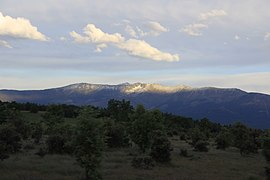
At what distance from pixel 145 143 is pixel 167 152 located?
706cm

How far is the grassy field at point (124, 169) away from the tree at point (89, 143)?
156cm

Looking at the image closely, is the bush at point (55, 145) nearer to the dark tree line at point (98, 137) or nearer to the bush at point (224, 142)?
the dark tree line at point (98, 137)

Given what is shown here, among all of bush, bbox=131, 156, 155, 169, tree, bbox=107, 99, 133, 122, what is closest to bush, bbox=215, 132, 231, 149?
tree, bbox=107, 99, 133, 122

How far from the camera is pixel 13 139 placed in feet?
143

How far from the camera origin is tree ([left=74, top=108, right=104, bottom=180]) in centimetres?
3145

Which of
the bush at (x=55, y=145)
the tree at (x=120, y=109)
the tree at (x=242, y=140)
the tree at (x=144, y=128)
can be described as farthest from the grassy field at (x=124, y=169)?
the tree at (x=120, y=109)

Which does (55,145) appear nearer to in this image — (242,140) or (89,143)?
(89,143)

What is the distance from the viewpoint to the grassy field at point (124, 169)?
32.5 metres

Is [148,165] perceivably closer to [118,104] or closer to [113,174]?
[113,174]

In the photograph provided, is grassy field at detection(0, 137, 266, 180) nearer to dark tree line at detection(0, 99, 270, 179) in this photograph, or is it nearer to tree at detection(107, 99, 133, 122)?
dark tree line at detection(0, 99, 270, 179)

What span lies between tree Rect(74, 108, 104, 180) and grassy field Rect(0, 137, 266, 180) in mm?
1564

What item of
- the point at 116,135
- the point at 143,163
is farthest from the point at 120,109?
the point at 143,163

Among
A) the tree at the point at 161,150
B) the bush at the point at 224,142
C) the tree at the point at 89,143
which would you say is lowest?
the bush at the point at 224,142

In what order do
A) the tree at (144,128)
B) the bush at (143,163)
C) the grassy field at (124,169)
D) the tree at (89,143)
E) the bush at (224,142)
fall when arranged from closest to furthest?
the tree at (89,143)
the grassy field at (124,169)
the bush at (143,163)
the tree at (144,128)
the bush at (224,142)
